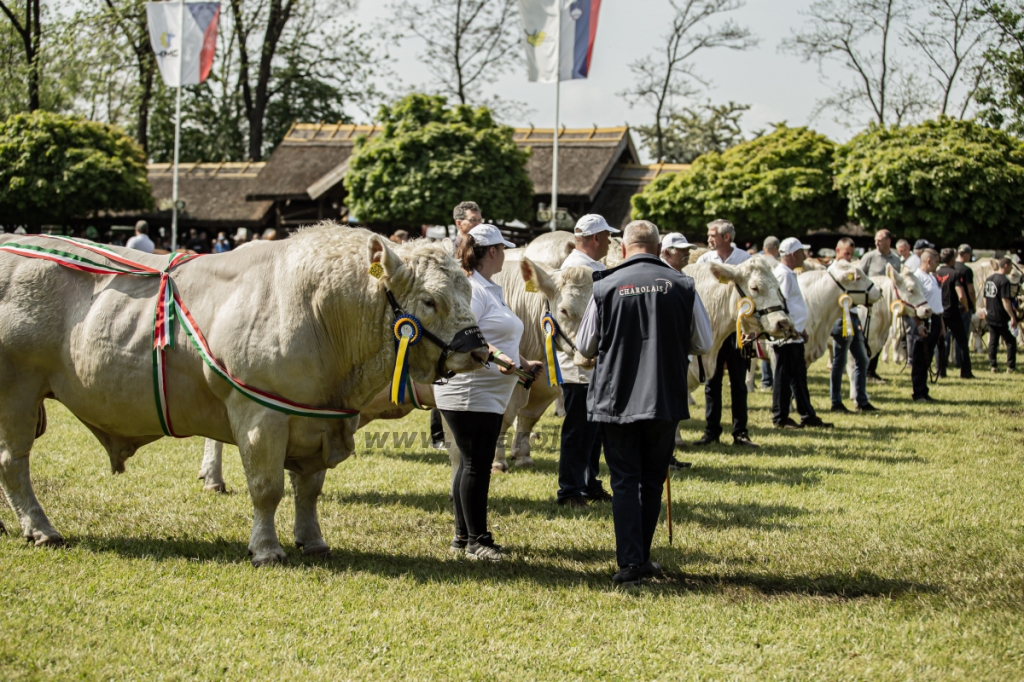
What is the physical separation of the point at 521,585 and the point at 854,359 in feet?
32.4

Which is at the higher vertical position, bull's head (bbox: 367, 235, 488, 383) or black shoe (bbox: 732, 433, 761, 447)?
bull's head (bbox: 367, 235, 488, 383)

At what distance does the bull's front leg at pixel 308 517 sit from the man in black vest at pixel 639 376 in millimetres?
1962

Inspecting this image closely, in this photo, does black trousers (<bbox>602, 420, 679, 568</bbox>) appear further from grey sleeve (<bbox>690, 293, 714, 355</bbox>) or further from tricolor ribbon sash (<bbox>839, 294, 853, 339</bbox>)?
tricolor ribbon sash (<bbox>839, 294, 853, 339</bbox>)

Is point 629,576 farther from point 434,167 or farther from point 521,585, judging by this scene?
point 434,167

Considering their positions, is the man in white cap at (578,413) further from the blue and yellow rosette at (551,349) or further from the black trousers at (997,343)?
the black trousers at (997,343)

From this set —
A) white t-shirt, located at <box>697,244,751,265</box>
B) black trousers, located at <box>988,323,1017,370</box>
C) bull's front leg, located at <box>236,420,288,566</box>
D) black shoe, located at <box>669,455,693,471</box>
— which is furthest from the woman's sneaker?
black trousers, located at <box>988,323,1017,370</box>

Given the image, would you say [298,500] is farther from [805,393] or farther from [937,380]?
[937,380]

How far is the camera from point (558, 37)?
977 inches

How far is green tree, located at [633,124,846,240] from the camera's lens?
90.3 ft

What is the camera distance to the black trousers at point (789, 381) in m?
12.3

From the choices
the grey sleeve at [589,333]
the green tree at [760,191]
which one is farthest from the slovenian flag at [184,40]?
the grey sleeve at [589,333]

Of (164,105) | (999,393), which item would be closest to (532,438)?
(999,393)

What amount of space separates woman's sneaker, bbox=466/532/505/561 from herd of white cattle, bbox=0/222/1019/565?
100 centimetres

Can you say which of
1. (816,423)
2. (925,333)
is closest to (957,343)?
(925,333)
